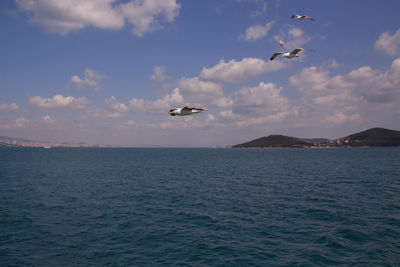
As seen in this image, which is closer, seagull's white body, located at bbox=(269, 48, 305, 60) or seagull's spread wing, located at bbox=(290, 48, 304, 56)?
seagull's spread wing, located at bbox=(290, 48, 304, 56)

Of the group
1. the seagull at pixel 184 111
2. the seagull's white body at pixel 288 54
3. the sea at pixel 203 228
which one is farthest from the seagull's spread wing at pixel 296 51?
the sea at pixel 203 228

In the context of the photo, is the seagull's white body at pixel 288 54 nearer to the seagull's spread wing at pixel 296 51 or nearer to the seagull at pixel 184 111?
the seagull's spread wing at pixel 296 51

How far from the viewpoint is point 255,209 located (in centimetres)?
3469

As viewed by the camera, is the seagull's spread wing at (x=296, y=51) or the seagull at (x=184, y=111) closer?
the seagull at (x=184, y=111)

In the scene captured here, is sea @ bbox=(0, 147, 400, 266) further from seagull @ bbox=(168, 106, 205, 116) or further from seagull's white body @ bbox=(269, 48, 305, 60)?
seagull's white body @ bbox=(269, 48, 305, 60)

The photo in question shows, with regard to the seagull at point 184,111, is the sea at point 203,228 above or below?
below

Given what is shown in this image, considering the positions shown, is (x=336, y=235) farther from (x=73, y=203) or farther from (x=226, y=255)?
(x=73, y=203)

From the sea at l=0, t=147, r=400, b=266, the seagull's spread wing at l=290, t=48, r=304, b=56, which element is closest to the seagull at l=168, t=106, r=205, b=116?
the sea at l=0, t=147, r=400, b=266

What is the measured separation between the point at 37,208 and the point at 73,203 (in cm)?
497

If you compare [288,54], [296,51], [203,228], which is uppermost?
[296,51]

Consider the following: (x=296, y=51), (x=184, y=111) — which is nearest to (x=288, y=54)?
(x=296, y=51)

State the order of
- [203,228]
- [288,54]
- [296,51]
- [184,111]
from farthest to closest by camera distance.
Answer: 1. [203,228]
2. [288,54]
3. [296,51]
4. [184,111]

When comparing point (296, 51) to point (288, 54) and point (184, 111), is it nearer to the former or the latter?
point (288, 54)

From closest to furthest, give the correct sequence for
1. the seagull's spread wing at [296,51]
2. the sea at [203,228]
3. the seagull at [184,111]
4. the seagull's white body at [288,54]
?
the seagull at [184,111]
the sea at [203,228]
the seagull's spread wing at [296,51]
the seagull's white body at [288,54]
